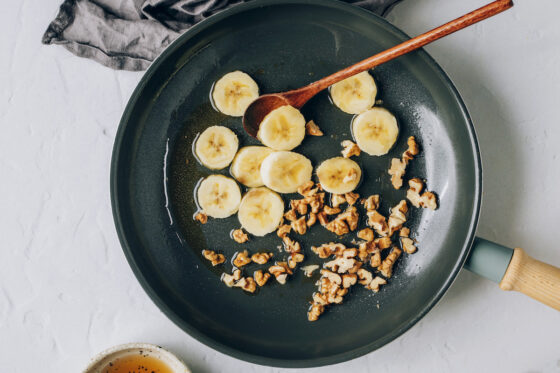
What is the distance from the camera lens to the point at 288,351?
1079 mm

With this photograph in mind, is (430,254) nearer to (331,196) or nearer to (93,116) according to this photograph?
(331,196)

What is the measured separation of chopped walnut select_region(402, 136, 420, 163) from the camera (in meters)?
1.05

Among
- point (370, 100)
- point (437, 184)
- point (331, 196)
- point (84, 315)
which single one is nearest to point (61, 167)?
point (84, 315)

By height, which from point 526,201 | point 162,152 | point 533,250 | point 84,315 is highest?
point 526,201

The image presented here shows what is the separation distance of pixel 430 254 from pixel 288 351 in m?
0.41

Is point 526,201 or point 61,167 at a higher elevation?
point 526,201

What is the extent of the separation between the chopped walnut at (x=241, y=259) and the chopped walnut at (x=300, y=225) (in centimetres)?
13

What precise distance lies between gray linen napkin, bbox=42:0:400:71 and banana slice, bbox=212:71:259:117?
16cm

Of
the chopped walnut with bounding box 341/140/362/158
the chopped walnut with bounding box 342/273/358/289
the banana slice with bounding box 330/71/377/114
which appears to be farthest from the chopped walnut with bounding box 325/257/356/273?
the banana slice with bounding box 330/71/377/114

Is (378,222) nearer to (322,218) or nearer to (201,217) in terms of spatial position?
(322,218)

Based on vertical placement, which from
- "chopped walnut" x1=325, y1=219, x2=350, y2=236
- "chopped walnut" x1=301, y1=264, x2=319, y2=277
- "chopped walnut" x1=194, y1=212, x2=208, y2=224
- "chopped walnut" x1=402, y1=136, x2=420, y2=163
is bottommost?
"chopped walnut" x1=301, y1=264, x2=319, y2=277

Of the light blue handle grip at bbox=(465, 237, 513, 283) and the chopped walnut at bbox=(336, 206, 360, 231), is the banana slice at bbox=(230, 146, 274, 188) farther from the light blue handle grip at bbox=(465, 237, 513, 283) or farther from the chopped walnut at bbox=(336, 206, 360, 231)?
the light blue handle grip at bbox=(465, 237, 513, 283)

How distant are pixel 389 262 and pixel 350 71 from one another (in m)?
0.44

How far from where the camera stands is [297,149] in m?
1.07
